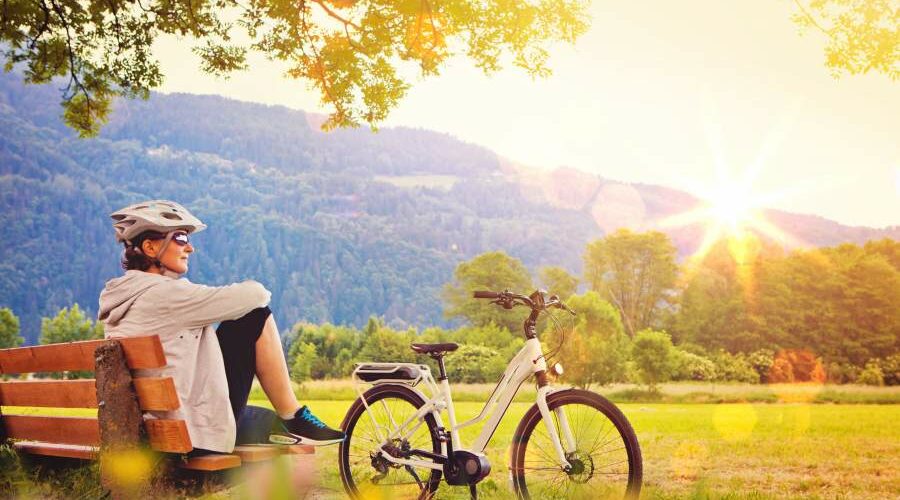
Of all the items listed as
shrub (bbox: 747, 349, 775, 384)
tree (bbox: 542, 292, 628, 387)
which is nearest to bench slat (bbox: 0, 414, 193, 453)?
tree (bbox: 542, 292, 628, 387)

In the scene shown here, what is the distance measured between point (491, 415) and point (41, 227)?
140428mm

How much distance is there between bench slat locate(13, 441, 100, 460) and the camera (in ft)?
15.9

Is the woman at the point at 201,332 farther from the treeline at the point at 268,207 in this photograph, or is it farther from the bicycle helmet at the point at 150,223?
→ the treeline at the point at 268,207

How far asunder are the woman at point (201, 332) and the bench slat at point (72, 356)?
0.49 feet

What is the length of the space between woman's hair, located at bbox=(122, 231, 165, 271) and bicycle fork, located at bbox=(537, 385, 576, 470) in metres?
2.26

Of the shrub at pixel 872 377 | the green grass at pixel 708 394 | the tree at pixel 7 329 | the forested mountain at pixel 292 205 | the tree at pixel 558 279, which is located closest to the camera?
the green grass at pixel 708 394

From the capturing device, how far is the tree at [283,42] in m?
11.7

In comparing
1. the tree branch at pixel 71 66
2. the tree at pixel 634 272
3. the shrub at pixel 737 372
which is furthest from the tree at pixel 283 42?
the tree at pixel 634 272

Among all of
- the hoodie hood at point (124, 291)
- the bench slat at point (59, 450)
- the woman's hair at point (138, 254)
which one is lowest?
the bench slat at point (59, 450)

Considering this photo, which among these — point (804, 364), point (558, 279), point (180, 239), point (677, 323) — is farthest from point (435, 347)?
point (558, 279)

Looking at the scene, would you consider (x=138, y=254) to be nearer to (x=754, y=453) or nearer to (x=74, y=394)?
(x=74, y=394)

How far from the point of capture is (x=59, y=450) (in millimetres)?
5266

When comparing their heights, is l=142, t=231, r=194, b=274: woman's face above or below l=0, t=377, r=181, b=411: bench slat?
above

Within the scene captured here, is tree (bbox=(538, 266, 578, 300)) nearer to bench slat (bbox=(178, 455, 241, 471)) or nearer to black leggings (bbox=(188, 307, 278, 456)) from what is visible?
black leggings (bbox=(188, 307, 278, 456))
